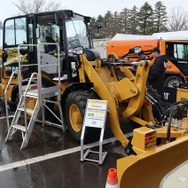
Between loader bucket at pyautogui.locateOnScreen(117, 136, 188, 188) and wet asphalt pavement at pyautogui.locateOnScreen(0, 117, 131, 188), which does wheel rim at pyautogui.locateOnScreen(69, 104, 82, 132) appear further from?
loader bucket at pyautogui.locateOnScreen(117, 136, 188, 188)

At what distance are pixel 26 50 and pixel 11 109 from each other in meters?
1.88

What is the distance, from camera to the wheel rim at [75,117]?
16.7 ft

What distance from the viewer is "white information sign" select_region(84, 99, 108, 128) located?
4.34 m

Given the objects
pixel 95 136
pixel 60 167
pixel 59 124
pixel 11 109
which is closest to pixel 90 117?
pixel 95 136

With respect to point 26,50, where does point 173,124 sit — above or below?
below

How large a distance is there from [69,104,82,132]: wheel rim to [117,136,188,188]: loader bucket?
2.57 m

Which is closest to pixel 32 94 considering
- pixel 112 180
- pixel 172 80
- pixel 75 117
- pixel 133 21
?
pixel 75 117

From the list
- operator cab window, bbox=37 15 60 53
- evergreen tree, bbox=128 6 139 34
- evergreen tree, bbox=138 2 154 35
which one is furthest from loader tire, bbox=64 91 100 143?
evergreen tree, bbox=128 6 139 34

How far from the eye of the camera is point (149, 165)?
8.43 feet

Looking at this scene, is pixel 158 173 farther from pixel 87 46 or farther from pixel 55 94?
pixel 87 46

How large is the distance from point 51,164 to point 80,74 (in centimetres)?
193

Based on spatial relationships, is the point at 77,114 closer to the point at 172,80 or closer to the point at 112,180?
the point at 112,180

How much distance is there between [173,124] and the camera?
3518 millimetres

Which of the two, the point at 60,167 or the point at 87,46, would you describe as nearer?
the point at 60,167
